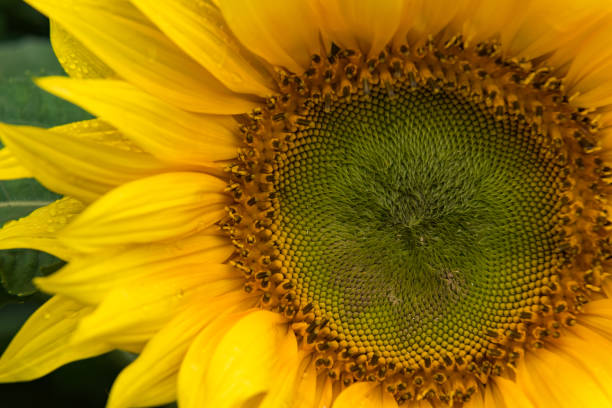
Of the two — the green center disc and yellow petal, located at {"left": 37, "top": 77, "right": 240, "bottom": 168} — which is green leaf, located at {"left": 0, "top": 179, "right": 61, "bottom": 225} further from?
the green center disc

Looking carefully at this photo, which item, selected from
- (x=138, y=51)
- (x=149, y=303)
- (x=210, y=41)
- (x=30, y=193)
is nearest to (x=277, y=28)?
(x=210, y=41)

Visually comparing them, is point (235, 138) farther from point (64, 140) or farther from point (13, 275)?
point (13, 275)

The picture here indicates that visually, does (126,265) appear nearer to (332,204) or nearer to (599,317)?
(332,204)

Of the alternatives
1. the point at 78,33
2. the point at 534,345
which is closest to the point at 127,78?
the point at 78,33

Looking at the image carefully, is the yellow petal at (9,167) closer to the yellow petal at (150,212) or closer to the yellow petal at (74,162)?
the yellow petal at (74,162)

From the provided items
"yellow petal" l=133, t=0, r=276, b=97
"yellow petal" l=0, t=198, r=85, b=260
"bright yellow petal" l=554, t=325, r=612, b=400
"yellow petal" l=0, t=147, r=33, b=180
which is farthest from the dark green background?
"bright yellow petal" l=554, t=325, r=612, b=400
